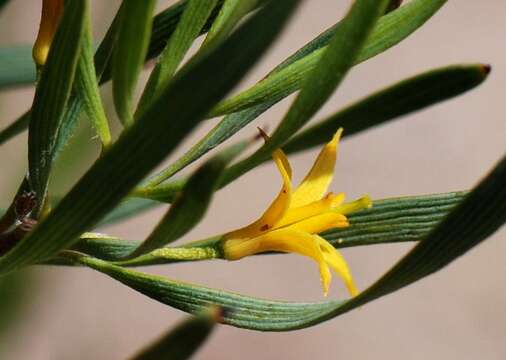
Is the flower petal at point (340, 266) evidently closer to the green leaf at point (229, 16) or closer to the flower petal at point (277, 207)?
the flower petal at point (277, 207)

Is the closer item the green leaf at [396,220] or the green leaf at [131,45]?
the green leaf at [131,45]

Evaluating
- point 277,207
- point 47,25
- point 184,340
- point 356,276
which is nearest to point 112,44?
point 47,25

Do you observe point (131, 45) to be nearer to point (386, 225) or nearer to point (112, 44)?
point (112, 44)

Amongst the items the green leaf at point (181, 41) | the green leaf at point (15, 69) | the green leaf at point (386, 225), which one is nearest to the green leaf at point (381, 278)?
the green leaf at point (386, 225)

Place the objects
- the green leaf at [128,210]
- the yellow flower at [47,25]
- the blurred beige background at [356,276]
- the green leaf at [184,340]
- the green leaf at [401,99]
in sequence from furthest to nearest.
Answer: the blurred beige background at [356,276]
the green leaf at [128,210]
the yellow flower at [47,25]
the green leaf at [401,99]
the green leaf at [184,340]

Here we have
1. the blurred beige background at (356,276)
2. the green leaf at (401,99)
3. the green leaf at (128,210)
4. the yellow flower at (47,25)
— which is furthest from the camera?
the blurred beige background at (356,276)

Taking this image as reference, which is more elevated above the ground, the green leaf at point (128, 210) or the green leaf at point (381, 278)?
the green leaf at point (128, 210)
